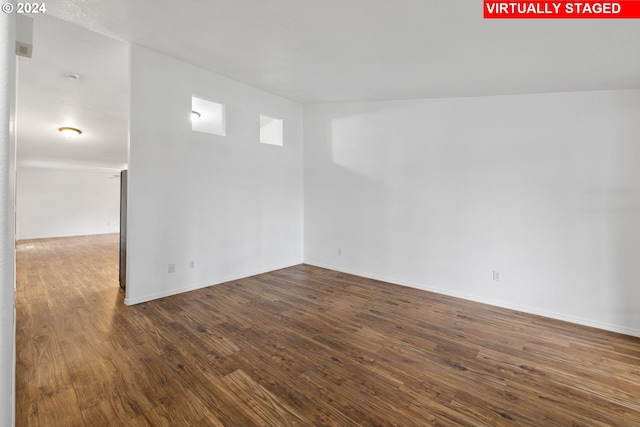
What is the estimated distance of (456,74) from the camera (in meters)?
2.94

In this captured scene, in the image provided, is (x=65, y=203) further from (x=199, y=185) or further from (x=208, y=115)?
(x=199, y=185)

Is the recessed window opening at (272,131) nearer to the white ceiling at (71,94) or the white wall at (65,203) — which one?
the white ceiling at (71,94)

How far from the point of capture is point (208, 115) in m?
5.09

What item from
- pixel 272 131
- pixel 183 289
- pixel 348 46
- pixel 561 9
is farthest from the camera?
pixel 272 131

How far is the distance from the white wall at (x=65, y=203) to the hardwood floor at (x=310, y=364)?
844cm

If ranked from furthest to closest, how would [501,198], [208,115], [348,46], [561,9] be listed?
[208,115]
[501,198]
[348,46]
[561,9]

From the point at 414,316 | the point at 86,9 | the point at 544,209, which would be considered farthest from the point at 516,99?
the point at 86,9

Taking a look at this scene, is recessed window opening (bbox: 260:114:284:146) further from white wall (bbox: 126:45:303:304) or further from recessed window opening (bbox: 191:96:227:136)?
recessed window opening (bbox: 191:96:227:136)

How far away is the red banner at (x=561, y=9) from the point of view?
182cm

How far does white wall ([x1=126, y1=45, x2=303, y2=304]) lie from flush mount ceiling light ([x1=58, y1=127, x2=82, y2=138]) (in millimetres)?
3971

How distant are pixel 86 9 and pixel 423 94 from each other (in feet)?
12.4

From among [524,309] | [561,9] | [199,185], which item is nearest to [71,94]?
[199,185]

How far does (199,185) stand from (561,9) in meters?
4.04

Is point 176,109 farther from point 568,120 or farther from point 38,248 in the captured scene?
point 38,248
